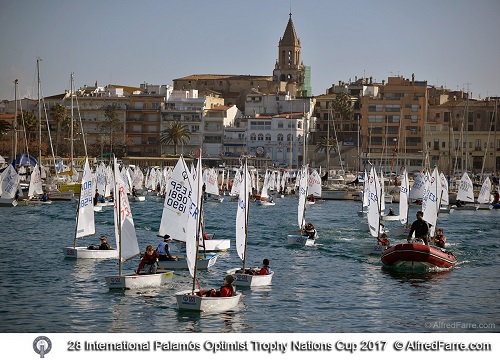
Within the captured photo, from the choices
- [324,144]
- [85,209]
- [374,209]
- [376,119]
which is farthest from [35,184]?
[376,119]

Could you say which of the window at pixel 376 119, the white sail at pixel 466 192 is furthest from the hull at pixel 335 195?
the window at pixel 376 119

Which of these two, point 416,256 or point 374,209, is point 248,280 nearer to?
point 416,256

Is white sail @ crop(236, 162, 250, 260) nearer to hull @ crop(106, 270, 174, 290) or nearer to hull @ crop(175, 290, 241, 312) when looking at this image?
hull @ crop(106, 270, 174, 290)

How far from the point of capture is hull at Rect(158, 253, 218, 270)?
125 feet

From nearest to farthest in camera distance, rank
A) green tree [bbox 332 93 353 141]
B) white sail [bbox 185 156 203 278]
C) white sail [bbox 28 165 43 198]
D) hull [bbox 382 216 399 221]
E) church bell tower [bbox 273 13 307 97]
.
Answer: white sail [bbox 185 156 203 278], hull [bbox 382 216 399 221], white sail [bbox 28 165 43 198], green tree [bbox 332 93 353 141], church bell tower [bbox 273 13 307 97]

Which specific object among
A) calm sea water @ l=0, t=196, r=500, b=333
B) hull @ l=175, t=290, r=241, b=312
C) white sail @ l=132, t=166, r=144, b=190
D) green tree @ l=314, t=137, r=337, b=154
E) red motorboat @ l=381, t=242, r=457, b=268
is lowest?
calm sea water @ l=0, t=196, r=500, b=333

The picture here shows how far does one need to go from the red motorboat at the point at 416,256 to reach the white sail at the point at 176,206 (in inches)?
360

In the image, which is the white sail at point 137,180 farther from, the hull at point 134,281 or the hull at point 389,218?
the hull at point 134,281

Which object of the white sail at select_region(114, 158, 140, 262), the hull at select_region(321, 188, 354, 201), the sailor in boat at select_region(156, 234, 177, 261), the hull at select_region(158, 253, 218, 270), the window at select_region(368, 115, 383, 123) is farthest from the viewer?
the window at select_region(368, 115, 383, 123)

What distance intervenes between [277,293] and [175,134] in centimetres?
11026

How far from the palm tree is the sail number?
4198 inches

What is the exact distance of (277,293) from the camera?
3394cm

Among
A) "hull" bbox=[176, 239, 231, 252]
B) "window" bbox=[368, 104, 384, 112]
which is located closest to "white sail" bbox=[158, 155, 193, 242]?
"hull" bbox=[176, 239, 231, 252]
